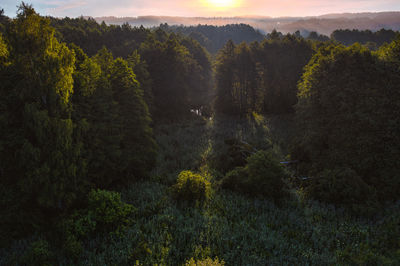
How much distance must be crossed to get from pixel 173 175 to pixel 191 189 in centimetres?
548

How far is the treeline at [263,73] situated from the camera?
4309 centimetres

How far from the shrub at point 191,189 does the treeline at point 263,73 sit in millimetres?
30877

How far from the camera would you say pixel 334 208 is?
49.8 feet

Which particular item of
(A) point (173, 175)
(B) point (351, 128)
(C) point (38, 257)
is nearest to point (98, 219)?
(C) point (38, 257)

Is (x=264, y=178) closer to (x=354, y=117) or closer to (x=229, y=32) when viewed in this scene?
(x=354, y=117)

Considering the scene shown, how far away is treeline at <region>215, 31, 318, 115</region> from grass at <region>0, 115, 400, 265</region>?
2955 centimetres

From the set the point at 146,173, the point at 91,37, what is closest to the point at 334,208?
the point at 146,173

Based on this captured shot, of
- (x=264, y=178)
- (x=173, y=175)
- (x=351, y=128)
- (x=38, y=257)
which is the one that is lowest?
(x=173, y=175)

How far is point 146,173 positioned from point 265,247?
41.0 ft

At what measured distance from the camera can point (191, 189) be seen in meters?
15.4

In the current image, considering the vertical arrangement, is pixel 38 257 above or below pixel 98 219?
below

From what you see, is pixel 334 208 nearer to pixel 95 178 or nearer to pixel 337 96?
pixel 337 96

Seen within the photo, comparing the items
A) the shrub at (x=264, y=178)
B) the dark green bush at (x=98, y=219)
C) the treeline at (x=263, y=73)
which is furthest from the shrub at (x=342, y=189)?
the treeline at (x=263, y=73)

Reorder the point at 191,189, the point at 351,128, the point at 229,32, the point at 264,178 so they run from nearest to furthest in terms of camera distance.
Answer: the point at 191,189 → the point at 264,178 → the point at 351,128 → the point at 229,32
